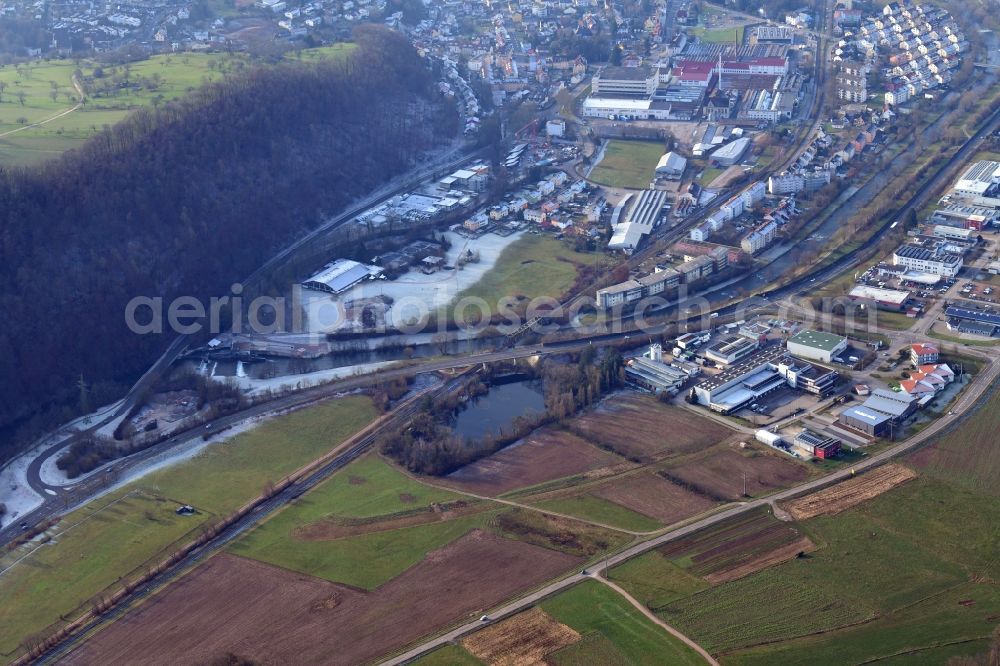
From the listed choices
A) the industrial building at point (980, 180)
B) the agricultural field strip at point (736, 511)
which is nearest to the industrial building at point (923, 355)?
the agricultural field strip at point (736, 511)

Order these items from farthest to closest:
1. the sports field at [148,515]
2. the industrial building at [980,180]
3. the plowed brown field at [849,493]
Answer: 1. the industrial building at [980,180]
2. the plowed brown field at [849,493]
3. the sports field at [148,515]

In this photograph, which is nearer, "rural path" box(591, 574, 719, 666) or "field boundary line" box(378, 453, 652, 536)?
"rural path" box(591, 574, 719, 666)

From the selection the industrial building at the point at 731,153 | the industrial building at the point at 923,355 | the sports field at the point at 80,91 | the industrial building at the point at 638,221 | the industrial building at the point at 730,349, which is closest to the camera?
the industrial building at the point at 923,355

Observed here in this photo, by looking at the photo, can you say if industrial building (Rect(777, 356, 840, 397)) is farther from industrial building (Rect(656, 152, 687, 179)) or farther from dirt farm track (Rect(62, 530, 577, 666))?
industrial building (Rect(656, 152, 687, 179))

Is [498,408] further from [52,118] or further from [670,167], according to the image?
[52,118]

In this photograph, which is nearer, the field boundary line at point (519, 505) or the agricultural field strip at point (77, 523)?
the agricultural field strip at point (77, 523)

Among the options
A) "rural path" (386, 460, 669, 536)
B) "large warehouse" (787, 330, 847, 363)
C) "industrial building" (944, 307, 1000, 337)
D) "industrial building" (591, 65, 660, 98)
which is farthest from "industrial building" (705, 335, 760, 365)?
"industrial building" (591, 65, 660, 98)

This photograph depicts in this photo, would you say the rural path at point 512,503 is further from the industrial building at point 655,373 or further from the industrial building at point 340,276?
the industrial building at point 340,276
